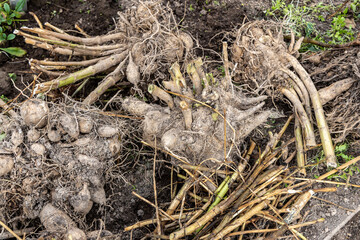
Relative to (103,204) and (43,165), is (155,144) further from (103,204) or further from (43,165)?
(43,165)

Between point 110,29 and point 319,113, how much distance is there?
1551mm

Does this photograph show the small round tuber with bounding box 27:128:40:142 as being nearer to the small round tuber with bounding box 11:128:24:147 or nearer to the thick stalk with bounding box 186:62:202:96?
the small round tuber with bounding box 11:128:24:147

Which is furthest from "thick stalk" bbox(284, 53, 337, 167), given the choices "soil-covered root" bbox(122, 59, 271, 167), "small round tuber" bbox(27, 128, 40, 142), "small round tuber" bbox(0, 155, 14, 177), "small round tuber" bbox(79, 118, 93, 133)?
"small round tuber" bbox(0, 155, 14, 177)

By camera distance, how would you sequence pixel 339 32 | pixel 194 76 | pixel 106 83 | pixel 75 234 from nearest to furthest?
pixel 75 234, pixel 194 76, pixel 106 83, pixel 339 32

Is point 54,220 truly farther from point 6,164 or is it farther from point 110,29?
point 110,29

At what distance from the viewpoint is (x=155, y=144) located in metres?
1.74

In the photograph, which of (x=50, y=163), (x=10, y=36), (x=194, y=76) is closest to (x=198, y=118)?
(x=194, y=76)

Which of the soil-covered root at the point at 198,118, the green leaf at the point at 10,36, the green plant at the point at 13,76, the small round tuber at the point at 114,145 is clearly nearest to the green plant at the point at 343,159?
the soil-covered root at the point at 198,118

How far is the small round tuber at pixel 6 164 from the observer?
5.28ft

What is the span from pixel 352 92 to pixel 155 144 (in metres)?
1.21

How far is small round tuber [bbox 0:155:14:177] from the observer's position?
1.61 m

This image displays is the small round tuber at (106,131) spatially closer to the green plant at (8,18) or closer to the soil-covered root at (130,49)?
the soil-covered root at (130,49)

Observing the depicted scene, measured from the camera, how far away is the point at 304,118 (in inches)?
73.4

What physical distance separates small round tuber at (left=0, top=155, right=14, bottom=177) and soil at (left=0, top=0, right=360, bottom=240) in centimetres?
44
